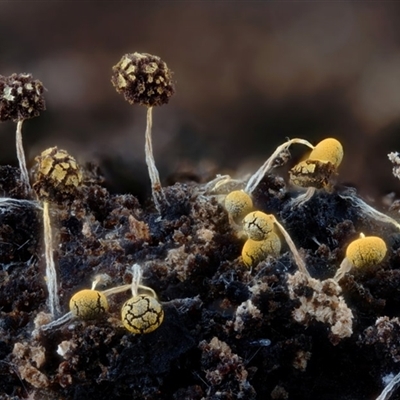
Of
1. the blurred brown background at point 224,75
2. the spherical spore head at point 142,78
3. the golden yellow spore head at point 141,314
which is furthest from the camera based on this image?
the blurred brown background at point 224,75

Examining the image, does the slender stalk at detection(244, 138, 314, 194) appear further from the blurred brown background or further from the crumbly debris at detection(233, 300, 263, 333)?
the crumbly debris at detection(233, 300, 263, 333)

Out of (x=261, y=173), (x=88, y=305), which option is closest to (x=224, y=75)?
(x=261, y=173)

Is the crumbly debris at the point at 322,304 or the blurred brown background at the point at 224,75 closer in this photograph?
the crumbly debris at the point at 322,304

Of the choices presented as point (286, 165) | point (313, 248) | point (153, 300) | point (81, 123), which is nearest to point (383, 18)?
point (286, 165)

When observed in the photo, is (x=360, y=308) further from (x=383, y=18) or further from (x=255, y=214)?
(x=383, y=18)

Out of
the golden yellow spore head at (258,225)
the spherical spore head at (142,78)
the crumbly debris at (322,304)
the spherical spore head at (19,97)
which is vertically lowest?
the crumbly debris at (322,304)

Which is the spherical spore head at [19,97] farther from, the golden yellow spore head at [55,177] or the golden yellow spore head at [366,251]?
the golden yellow spore head at [366,251]

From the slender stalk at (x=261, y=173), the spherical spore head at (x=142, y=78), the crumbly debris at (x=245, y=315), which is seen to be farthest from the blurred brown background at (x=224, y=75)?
the crumbly debris at (x=245, y=315)
